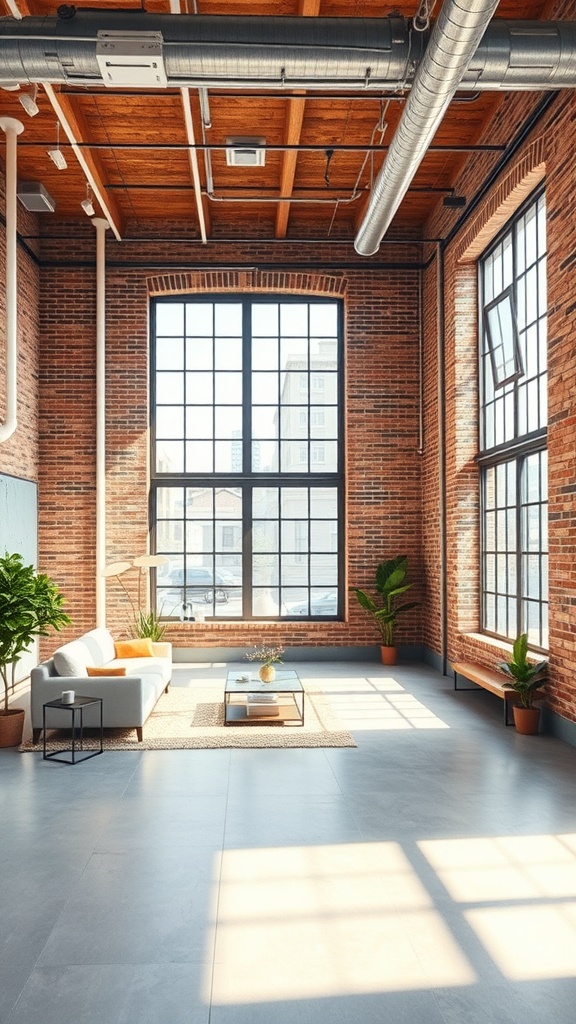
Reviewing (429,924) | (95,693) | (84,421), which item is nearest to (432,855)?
(429,924)

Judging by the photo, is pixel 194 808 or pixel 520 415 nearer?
pixel 194 808

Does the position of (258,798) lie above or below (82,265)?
below

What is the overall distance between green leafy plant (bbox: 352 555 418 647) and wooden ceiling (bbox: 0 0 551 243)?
4.31 meters

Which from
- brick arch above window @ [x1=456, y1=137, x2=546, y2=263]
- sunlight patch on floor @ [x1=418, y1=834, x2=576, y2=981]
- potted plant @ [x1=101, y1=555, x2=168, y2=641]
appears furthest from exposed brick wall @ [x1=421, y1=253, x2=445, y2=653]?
sunlight patch on floor @ [x1=418, y1=834, x2=576, y2=981]

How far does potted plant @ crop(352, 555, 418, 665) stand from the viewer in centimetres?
926

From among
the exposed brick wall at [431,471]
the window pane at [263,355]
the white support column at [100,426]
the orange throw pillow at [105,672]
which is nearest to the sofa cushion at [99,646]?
the orange throw pillow at [105,672]

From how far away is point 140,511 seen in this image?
31.6 ft

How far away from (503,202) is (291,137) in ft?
6.79

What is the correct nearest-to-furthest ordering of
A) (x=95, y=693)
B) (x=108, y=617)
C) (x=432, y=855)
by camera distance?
(x=432, y=855)
(x=95, y=693)
(x=108, y=617)

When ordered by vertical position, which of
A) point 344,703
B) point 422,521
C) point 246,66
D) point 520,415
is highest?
point 246,66

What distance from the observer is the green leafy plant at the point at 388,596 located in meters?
9.25

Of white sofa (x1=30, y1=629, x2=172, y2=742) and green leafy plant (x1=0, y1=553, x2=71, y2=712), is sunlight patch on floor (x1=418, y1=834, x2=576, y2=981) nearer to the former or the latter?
white sofa (x1=30, y1=629, x2=172, y2=742)

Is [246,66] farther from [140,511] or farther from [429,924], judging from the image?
[140,511]

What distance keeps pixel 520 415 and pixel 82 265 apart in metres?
5.77
